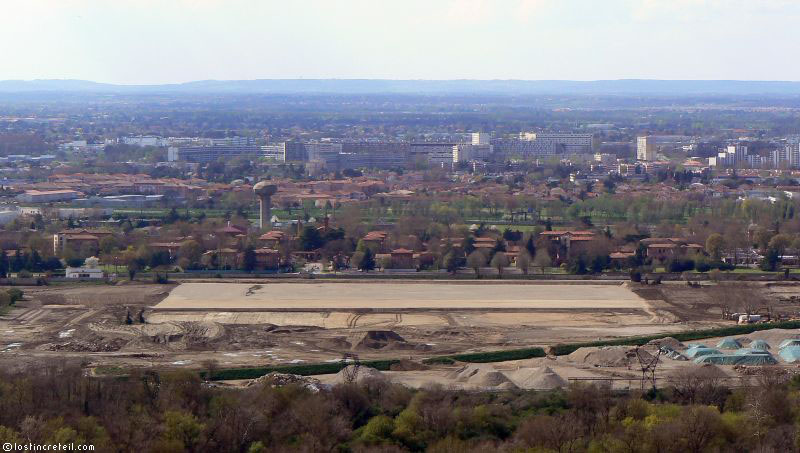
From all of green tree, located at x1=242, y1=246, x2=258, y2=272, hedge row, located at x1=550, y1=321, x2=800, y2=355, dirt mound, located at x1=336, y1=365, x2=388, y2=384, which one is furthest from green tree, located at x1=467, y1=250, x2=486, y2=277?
dirt mound, located at x1=336, y1=365, x2=388, y2=384

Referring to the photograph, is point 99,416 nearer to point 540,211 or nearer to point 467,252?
point 467,252

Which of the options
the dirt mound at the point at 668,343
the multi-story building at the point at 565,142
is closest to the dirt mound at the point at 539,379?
the dirt mound at the point at 668,343

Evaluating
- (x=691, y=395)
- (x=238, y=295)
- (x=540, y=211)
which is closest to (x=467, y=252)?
(x=238, y=295)

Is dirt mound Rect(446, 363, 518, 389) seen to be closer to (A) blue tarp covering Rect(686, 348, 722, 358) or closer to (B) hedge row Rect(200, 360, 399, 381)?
(B) hedge row Rect(200, 360, 399, 381)

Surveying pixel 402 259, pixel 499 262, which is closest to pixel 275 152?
pixel 402 259

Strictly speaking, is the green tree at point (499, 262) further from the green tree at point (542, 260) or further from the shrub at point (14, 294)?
the shrub at point (14, 294)

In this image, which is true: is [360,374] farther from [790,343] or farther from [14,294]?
[14,294]
